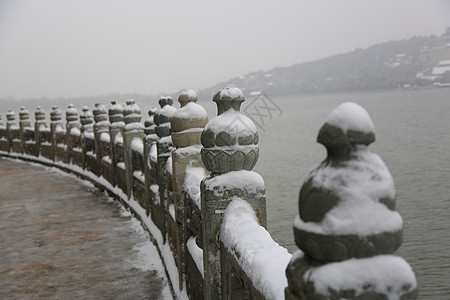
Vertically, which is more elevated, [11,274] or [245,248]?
[245,248]

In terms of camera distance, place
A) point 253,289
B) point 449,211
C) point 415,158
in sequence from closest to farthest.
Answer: point 253,289 → point 449,211 → point 415,158

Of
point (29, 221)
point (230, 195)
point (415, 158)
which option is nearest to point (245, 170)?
point (230, 195)

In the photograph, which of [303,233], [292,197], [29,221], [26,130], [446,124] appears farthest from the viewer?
[446,124]

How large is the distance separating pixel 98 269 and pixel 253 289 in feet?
15.1

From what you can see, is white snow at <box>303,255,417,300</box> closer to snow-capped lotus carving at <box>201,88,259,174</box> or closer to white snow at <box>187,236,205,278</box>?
snow-capped lotus carving at <box>201,88,259,174</box>

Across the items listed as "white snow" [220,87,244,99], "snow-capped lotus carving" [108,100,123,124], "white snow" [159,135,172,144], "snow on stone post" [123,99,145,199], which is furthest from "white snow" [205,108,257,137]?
"snow-capped lotus carving" [108,100,123,124]

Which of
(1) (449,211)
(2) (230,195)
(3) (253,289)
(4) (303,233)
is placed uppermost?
(4) (303,233)

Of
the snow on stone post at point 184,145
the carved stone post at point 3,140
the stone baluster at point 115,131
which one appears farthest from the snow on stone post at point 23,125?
the snow on stone post at point 184,145

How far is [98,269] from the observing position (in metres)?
6.21

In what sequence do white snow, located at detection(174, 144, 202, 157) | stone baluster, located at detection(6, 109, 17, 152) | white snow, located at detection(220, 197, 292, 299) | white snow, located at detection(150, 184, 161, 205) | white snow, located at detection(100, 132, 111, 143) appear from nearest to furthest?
white snow, located at detection(220, 197, 292, 299), white snow, located at detection(174, 144, 202, 157), white snow, located at detection(150, 184, 161, 205), white snow, located at detection(100, 132, 111, 143), stone baluster, located at detection(6, 109, 17, 152)

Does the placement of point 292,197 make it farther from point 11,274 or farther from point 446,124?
point 446,124

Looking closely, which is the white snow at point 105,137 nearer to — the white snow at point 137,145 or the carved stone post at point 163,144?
the white snow at point 137,145

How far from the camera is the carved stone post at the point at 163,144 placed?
573 centimetres

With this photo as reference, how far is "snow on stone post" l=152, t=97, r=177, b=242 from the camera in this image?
573 centimetres
